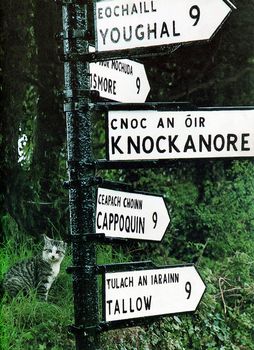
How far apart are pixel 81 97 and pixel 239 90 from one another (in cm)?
365

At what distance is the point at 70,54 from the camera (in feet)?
10.2

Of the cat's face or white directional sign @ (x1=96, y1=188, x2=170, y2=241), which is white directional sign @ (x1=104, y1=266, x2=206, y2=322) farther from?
the cat's face

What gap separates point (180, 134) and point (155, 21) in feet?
1.54

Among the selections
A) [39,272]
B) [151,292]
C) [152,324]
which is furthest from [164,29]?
[152,324]

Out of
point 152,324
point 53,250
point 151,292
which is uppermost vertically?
point 151,292

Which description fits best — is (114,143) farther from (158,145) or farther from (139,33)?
(139,33)

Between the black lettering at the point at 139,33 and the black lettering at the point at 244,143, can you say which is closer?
the black lettering at the point at 139,33

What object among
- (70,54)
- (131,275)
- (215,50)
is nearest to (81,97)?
(70,54)

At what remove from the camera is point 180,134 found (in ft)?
10.3

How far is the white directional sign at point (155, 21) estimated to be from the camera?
2914 millimetres

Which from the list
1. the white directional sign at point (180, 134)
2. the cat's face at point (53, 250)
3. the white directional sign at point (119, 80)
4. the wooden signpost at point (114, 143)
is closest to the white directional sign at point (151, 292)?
the wooden signpost at point (114, 143)

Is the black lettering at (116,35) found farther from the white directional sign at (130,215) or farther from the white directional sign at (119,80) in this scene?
the white directional sign at (130,215)

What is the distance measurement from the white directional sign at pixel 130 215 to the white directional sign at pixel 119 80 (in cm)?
46

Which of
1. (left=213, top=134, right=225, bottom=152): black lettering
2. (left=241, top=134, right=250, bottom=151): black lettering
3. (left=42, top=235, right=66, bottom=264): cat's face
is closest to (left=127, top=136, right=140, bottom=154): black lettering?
(left=213, top=134, right=225, bottom=152): black lettering
